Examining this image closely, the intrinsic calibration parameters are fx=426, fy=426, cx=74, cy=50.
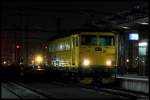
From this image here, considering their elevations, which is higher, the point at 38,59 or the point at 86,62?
the point at 38,59

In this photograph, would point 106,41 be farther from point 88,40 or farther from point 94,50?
point 88,40

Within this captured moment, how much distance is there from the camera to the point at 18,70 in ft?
161

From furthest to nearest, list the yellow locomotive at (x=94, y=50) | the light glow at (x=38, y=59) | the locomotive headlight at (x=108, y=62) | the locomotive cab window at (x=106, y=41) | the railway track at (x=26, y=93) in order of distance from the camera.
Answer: the light glow at (x=38, y=59)
the locomotive headlight at (x=108, y=62)
the locomotive cab window at (x=106, y=41)
the yellow locomotive at (x=94, y=50)
the railway track at (x=26, y=93)

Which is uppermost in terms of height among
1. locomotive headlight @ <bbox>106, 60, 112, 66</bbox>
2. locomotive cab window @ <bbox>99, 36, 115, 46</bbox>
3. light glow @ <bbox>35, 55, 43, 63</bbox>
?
locomotive cab window @ <bbox>99, 36, 115, 46</bbox>

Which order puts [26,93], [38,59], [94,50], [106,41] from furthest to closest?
[38,59], [106,41], [94,50], [26,93]

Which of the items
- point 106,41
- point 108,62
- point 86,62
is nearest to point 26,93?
point 86,62

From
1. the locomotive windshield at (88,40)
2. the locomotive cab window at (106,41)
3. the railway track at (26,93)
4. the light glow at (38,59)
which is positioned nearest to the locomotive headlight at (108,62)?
the locomotive cab window at (106,41)

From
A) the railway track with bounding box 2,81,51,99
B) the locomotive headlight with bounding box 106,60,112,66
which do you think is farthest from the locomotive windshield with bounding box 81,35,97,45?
the railway track with bounding box 2,81,51,99

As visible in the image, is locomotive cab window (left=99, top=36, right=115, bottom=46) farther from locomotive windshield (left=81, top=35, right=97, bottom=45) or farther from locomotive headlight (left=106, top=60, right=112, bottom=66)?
locomotive headlight (left=106, top=60, right=112, bottom=66)

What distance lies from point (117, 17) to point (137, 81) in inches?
384

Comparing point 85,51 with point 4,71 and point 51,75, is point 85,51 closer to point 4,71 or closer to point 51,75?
point 51,75

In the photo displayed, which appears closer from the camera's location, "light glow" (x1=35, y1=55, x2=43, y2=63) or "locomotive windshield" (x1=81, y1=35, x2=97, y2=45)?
"locomotive windshield" (x1=81, y1=35, x2=97, y2=45)

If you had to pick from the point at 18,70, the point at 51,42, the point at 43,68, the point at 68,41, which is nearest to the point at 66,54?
the point at 68,41

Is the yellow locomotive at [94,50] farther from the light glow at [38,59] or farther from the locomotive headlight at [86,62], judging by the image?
the light glow at [38,59]
